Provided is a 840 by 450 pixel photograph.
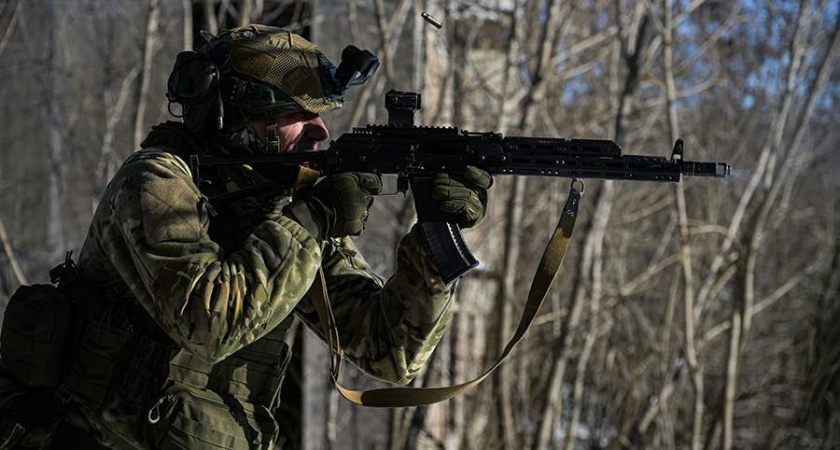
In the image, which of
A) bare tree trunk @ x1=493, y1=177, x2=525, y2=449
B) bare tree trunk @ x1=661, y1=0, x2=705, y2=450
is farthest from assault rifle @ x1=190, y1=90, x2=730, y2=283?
bare tree trunk @ x1=493, y1=177, x2=525, y2=449

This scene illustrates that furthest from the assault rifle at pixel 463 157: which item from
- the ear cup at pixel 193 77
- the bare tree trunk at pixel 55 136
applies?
the bare tree trunk at pixel 55 136

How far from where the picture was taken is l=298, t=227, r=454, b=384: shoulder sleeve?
2625 millimetres

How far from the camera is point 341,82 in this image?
8.72 ft

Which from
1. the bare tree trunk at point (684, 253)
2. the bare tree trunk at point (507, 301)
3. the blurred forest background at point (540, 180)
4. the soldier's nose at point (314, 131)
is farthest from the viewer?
the bare tree trunk at point (507, 301)

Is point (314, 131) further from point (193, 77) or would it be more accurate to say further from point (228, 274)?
point (228, 274)

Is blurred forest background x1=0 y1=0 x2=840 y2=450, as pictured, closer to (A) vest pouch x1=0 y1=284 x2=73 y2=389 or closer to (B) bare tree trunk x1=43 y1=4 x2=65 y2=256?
(B) bare tree trunk x1=43 y1=4 x2=65 y2=256

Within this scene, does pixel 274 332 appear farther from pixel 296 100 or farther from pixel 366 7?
pixel 366 7

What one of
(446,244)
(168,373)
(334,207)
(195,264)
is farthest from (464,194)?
(168,373)

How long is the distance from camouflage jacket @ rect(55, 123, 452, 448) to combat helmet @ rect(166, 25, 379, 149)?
11 cm

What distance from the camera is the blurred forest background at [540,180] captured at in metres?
5.98

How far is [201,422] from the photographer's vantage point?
8.23 ft

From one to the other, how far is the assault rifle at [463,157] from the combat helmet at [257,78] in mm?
129

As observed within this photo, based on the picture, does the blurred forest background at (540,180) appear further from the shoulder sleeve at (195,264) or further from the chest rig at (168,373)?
the shoulder sleeve at (195,264)

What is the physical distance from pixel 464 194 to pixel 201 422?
879 millimetres
